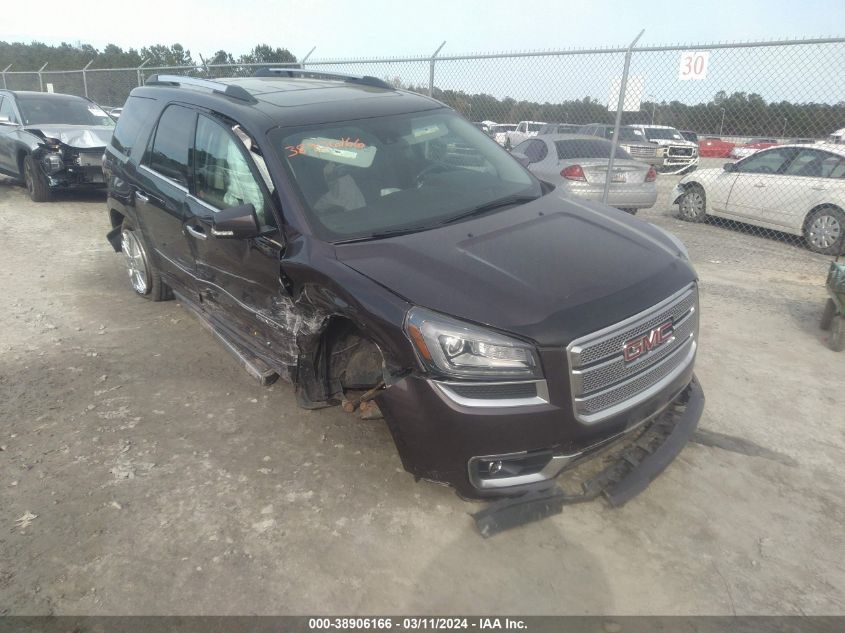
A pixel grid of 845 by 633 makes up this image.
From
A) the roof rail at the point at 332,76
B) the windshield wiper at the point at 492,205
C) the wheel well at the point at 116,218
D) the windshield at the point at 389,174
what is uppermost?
the roof rail at the point at 332,76

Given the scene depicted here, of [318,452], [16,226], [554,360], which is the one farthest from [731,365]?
[16,226]

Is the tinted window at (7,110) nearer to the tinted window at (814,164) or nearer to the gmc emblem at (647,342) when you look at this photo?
the gmc emblem at (647,342)

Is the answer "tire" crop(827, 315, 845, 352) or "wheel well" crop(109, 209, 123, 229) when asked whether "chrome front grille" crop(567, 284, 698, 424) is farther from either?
"wheel well" crop(109, 209, 123, 229)

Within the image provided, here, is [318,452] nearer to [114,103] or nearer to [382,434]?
[382,434]

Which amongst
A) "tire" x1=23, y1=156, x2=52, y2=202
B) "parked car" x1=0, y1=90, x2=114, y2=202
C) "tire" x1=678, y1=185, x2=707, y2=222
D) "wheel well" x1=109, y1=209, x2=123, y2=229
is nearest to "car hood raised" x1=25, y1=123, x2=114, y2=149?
"parked car" x1=0, y1=90, x2=114, y2=202

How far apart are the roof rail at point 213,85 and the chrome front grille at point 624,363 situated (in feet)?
8.59

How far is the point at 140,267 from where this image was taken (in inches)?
231

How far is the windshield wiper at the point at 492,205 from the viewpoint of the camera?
3.45 metres

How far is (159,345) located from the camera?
5.06 m

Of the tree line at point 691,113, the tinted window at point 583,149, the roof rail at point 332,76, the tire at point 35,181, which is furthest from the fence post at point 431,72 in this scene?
the tire at point 35,181

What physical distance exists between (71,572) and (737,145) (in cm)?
1165

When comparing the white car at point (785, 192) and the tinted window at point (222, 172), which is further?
the white car at point (785, 192)

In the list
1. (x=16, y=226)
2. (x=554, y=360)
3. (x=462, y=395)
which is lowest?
(x=16, y=226)

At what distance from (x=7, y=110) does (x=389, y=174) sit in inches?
416
